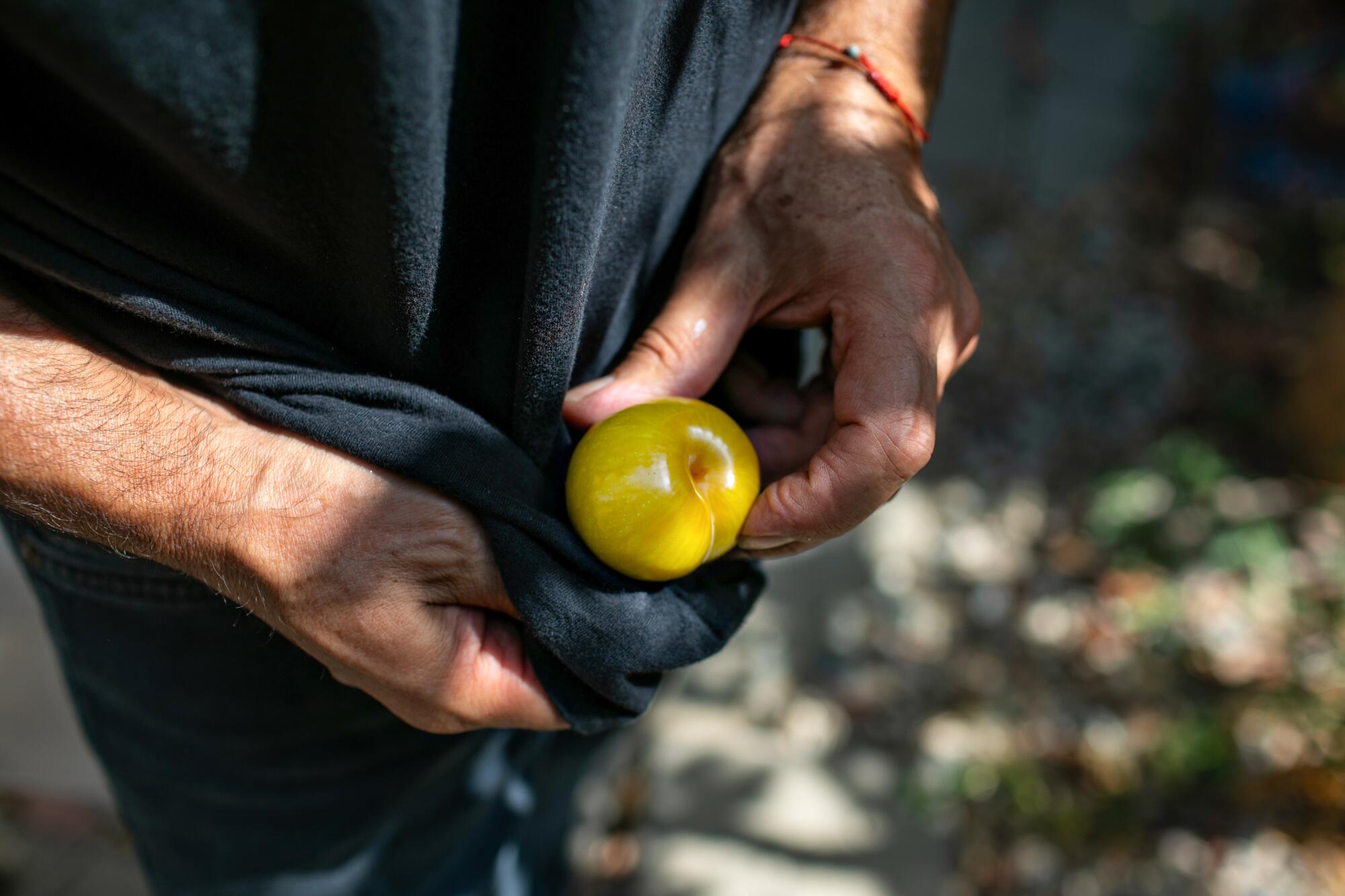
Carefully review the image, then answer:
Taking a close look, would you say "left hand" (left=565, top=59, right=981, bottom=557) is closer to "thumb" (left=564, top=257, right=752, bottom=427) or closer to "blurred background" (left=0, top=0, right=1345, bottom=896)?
"thumb" (left=564, top=257, right=752, bottom=427)

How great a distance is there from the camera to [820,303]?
1592 mm

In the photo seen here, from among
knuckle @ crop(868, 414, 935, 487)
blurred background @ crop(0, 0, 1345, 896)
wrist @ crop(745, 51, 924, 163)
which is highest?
wrist @ crop(745, 51, 924, 163)

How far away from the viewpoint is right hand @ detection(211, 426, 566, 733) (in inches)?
51.9

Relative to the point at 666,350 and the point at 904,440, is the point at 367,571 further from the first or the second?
the point at 904,440

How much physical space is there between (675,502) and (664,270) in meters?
0.56

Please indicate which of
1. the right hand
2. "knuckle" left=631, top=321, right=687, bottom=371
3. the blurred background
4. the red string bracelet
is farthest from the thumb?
the blurred background

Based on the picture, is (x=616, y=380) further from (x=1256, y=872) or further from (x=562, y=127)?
(x=1256, y=872)

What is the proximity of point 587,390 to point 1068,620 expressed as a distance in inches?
121

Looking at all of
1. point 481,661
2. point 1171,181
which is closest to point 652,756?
point 481,661

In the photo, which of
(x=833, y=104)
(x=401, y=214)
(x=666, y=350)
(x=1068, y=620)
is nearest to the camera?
(x=401, y=214)

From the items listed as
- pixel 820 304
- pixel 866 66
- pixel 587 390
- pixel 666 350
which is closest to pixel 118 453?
pixel 587 390

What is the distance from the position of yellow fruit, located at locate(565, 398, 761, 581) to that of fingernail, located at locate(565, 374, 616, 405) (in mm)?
90

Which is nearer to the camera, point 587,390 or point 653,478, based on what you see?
point 653,478

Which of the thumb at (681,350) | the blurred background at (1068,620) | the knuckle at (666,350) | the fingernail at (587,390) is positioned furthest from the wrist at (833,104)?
the blurred background at (1068,620)
